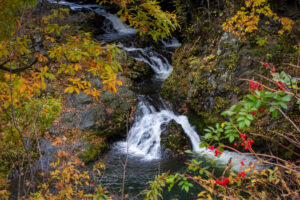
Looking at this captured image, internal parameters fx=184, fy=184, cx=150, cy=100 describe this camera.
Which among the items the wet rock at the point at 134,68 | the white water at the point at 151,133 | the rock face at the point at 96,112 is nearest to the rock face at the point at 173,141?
the white water at the point at 151,133

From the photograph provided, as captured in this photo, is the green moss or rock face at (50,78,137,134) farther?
rock face at (50,78,137,134)

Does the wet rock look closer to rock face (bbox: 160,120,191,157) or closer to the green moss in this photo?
rock face (bbox: 160,120,191,157)

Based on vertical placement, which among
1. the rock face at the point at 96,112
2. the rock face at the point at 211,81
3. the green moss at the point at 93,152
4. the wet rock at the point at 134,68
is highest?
the rock face at the point at 211,81

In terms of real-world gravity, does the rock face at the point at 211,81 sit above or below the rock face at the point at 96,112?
above

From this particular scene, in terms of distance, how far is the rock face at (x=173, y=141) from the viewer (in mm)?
6867

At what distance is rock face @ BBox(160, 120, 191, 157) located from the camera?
22.5ft

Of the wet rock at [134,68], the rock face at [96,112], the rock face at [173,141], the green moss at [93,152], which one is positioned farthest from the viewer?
the wet rock at [134,68]

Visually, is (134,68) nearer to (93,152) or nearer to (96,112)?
(96,112)

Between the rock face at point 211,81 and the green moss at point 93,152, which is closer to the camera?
the green moss at point 93,152

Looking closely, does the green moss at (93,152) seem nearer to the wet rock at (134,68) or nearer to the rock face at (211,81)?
the rock face at (211,81)

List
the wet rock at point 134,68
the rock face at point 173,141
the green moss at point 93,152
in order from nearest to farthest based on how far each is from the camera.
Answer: the green moss at point 93,152 < the rock face at point 173,141 < the wet rock at point 134,68

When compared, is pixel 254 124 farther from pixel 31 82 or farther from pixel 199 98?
pixel 31 82

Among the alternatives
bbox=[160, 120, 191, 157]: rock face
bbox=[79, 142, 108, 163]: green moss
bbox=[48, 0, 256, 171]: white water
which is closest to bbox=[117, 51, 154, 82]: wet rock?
bbox=[48, 0, 256, 171]: white water

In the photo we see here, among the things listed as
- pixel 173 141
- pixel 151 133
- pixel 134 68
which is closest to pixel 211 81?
pixel 173 141
